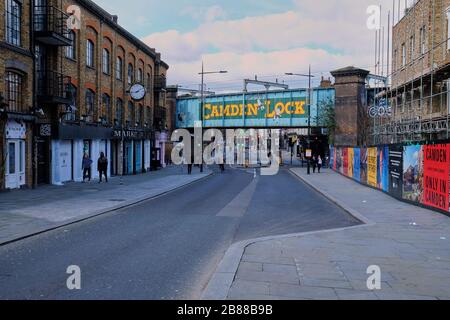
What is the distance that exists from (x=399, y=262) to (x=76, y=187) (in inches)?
699

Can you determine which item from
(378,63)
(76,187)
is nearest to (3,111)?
(76,187)

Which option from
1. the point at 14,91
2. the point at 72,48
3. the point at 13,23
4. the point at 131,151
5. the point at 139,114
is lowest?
the point at 131,151

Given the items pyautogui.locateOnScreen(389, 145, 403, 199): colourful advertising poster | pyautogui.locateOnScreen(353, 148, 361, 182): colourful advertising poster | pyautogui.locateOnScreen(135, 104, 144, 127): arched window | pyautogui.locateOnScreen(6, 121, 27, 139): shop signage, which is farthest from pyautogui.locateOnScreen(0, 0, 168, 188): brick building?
pyautogui.locateOnScreen(353, 148, 361, 182): colourful advertising poster

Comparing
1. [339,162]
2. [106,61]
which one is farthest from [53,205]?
[339,162]

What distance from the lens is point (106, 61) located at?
103 ft

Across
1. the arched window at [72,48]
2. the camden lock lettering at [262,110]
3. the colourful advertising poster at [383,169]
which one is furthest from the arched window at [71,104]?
the camden lock lettering at [262,110]

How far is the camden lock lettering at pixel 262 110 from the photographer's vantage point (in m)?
44.4

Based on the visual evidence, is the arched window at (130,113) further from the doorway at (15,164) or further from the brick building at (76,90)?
the doorway at (15,164)

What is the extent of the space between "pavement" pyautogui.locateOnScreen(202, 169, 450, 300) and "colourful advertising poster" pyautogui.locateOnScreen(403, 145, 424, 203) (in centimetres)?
359

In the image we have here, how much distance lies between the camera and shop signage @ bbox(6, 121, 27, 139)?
18964 mm

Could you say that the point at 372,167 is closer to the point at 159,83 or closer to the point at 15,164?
the point at 15,164

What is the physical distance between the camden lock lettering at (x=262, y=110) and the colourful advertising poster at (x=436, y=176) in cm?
2941

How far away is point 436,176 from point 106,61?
2348 centimetres

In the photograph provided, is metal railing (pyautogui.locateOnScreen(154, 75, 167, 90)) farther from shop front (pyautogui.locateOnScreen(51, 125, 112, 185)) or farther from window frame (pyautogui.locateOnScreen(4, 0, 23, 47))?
window frame (pyautogui.locateOnScreen(4, 0, 23, 47))
